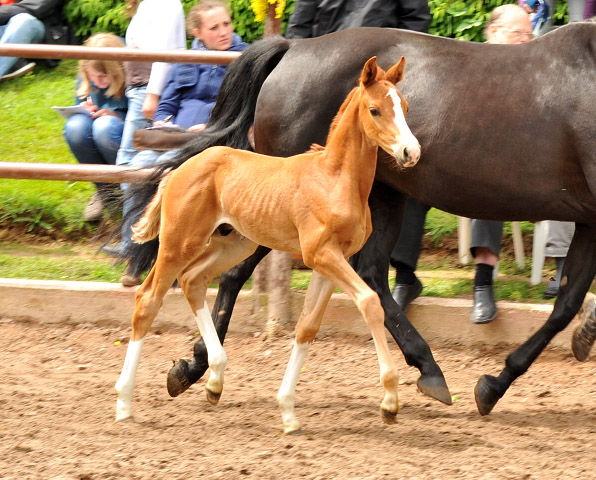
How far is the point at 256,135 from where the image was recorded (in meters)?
4.76

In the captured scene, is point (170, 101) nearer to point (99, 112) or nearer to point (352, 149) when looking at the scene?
point (99, 112)

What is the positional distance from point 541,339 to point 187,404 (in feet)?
5.47

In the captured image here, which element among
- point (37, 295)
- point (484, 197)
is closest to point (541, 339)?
point (484, 197)

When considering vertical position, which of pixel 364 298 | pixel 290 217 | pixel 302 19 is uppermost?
pixel 302 19

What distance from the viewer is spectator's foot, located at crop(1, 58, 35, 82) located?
8688 mm

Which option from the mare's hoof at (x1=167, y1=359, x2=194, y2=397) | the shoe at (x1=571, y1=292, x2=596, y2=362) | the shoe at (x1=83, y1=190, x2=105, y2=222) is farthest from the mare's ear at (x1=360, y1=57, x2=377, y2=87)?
the shoe at (x1=83, y1=190, x2=105, y2=222)

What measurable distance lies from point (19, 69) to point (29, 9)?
2.20 feet

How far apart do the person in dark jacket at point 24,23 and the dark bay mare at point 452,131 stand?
4105 mm

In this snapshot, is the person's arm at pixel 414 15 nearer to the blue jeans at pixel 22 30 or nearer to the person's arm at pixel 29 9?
the blue jeans at pixel 22 30

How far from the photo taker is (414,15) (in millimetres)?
5316

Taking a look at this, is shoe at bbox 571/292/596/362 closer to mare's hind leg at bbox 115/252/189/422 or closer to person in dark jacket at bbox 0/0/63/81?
mare's hind leg at bbox 115/252/189/422

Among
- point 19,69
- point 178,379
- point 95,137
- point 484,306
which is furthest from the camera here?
point 19,69

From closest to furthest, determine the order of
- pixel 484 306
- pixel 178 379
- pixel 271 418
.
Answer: pixel 271 418
pixel 178 379
pixel 484 306

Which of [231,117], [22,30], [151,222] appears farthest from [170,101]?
[22,30]
